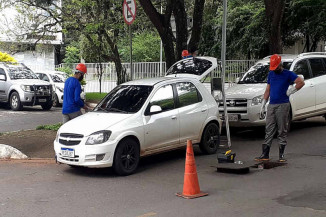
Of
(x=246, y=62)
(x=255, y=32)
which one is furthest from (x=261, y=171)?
(x=255, y=32)

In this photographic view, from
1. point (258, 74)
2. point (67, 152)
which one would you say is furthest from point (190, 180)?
point (258, 74)

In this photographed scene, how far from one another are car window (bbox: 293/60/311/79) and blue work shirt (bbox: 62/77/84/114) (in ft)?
20.1

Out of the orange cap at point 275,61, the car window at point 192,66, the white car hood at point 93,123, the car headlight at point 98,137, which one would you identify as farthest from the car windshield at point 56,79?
the orange cap at point 275,61

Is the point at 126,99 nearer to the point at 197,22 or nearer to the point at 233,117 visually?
the point at 233,117

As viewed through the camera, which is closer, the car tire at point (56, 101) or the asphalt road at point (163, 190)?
the asphalt road at point (163, 190)

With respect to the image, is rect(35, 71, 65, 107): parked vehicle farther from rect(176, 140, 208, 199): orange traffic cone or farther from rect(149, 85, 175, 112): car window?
rect(176, 140, 208, 199): orange traffic cone

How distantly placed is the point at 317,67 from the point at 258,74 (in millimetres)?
1725

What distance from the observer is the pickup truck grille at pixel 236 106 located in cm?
1196

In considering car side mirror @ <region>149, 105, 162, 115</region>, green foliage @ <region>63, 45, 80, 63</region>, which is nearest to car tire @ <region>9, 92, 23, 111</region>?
car side mirror @ <region>149, 105, 162, 115</region>

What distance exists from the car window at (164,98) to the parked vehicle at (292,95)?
2.77 meters

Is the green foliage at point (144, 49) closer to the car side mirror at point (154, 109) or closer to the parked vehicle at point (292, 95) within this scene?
the parked vehicle at point (292, 95)

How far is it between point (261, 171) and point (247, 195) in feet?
5.68

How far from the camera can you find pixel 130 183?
8008mm

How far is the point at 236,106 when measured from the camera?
39.8 feet
